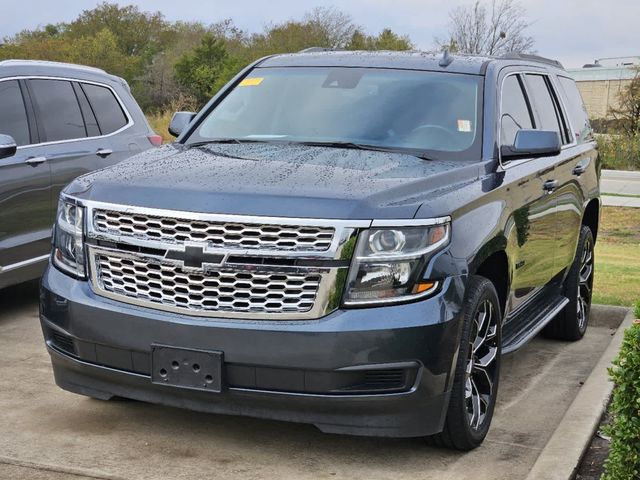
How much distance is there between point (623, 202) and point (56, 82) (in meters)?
13.2

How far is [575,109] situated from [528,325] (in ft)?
7.32

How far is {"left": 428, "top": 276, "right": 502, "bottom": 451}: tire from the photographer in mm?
4500

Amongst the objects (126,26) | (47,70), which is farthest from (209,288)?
(126,26)

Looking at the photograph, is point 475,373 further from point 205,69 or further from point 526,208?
point 205,69

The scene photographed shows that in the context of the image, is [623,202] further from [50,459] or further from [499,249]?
[50,459]

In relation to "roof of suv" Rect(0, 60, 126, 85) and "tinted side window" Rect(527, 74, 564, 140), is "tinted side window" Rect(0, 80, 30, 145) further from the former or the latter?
"tinted side window" Rect(527, 74, 564, 140)

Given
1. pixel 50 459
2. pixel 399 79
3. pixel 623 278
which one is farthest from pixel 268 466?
pixel 623 278

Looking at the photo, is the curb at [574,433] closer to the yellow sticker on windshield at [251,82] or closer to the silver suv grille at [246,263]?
the silver suv grille at [246,263]

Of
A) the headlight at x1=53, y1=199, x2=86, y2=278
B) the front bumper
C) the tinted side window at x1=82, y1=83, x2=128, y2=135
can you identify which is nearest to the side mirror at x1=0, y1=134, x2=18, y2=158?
the tinted side window at x1=82, y1=83, x2=128, y2=135

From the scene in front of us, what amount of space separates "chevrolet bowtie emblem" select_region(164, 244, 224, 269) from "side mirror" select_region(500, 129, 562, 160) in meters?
1.93

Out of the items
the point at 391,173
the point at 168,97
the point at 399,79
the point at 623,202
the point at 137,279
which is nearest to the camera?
the point at 137,279

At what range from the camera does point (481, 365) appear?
4.90 meters

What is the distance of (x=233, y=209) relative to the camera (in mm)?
4195

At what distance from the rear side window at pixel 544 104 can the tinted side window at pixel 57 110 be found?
3.43 m
